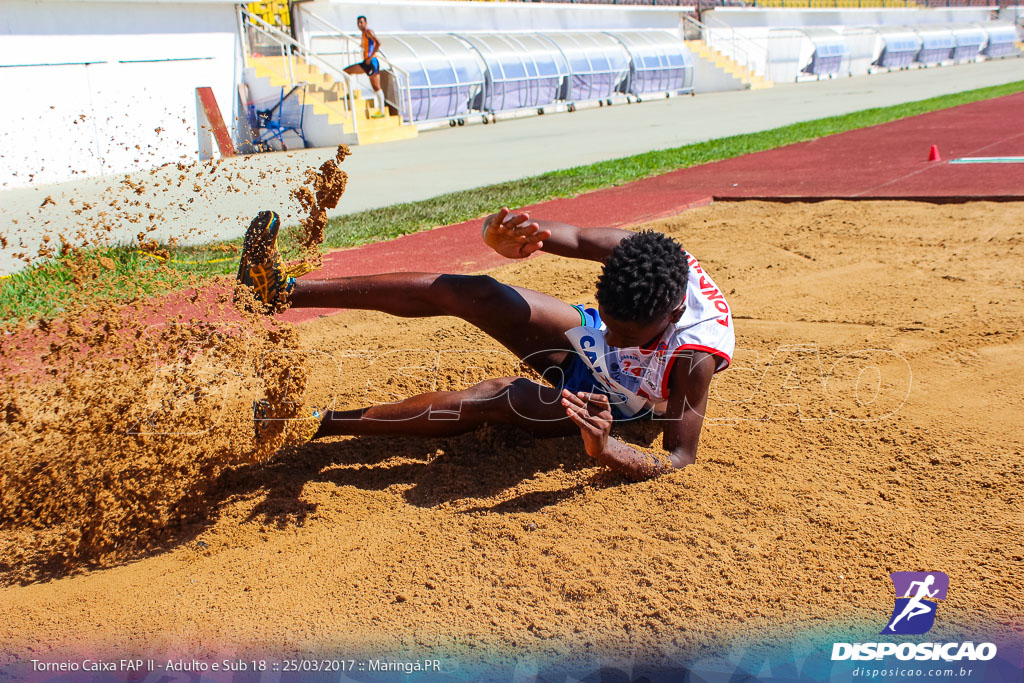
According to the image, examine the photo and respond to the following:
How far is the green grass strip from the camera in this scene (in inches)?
227

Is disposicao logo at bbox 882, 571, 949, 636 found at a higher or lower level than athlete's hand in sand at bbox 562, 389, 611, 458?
lower

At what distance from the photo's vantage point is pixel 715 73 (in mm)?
31891

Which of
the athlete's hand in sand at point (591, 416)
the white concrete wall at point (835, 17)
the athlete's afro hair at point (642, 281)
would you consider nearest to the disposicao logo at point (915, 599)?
the athlete's hand in sand at point (591, 416)

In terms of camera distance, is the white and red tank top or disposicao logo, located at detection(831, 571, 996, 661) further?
the white and red tank top

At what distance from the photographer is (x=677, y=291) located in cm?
306

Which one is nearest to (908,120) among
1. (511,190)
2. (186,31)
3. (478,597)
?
(511,190)

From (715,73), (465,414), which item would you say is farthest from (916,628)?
(715,73)

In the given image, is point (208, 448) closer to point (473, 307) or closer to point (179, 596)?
point (179, 596)

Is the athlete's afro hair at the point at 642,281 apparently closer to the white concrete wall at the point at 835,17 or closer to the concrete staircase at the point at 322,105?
the concrete staircase at the point at 322,105

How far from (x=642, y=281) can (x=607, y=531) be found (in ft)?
2.91

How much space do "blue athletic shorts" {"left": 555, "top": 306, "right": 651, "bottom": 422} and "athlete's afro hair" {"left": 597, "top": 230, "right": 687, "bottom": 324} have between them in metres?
0.61

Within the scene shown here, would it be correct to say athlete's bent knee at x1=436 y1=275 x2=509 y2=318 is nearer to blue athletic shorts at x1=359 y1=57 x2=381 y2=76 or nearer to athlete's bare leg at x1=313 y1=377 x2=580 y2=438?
athlete's bare leg at x1=313 y1=377 x2=580 y2=438

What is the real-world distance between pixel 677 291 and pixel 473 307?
0.91 meters

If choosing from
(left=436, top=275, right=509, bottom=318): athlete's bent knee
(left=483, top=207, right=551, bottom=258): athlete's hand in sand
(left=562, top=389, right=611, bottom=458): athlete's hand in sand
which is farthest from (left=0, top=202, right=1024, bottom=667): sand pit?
(left=483, top=207, right=551, bottom=258): athlete's hand in sand
